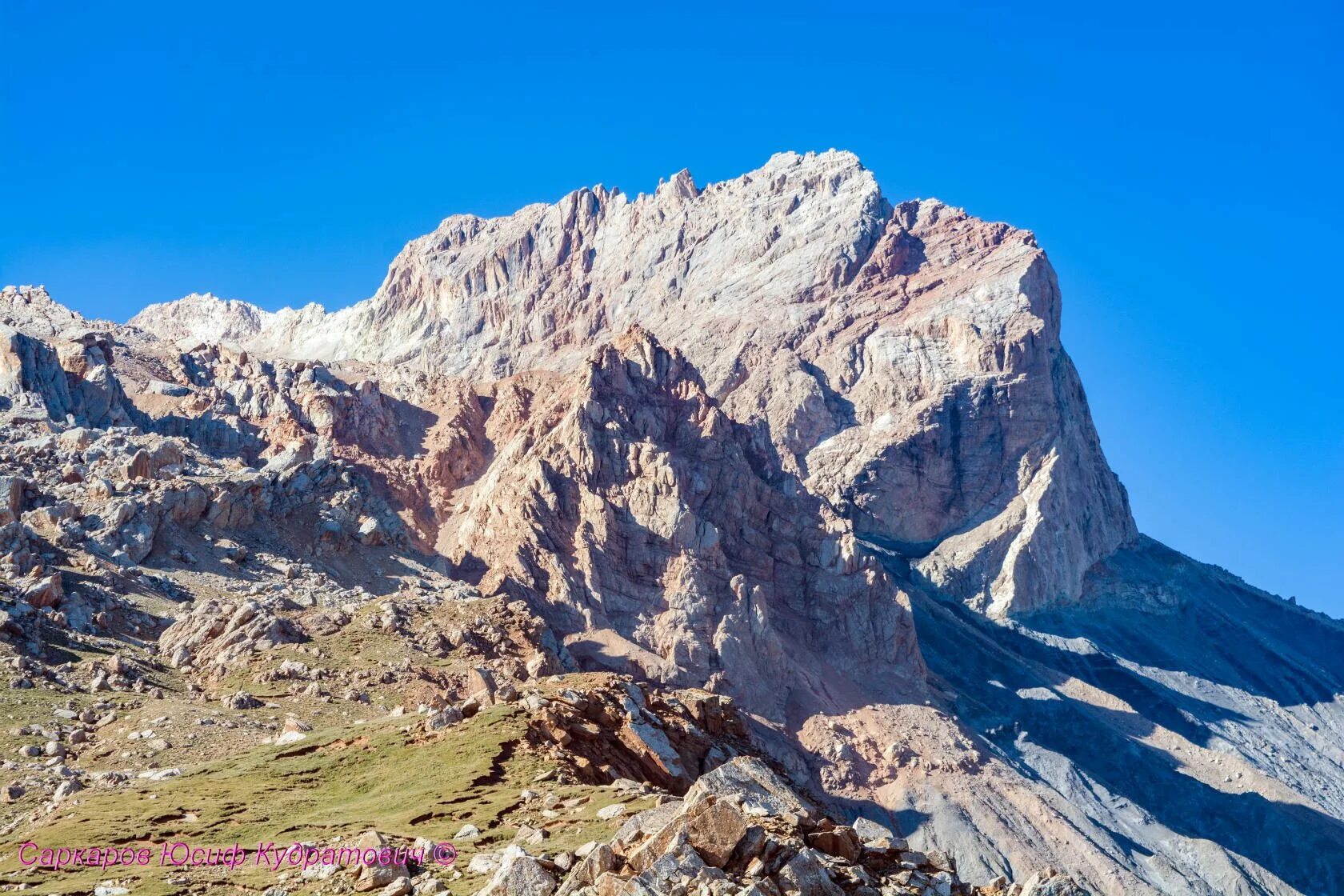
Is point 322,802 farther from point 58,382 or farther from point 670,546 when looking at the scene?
point 58,382

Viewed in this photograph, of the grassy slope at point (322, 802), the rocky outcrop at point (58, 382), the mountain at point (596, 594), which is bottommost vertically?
the grassy slope at point (322, 802)

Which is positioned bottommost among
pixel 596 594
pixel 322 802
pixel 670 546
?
pixel 322 802

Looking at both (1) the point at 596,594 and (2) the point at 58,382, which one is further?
(1) the point at 596,594

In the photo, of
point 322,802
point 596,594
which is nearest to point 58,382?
point 596,594

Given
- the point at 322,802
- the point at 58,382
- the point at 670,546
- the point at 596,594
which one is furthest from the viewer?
the point at 670,546

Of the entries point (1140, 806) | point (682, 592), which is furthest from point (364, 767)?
point (1140, 806)

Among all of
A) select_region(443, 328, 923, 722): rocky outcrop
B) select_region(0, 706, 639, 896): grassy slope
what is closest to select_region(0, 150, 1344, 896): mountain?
select_region(443, 328, 923, 722): rocky outcrop

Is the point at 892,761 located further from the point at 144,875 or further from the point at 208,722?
the point at 144,875

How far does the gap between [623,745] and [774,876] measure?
66.3 ft

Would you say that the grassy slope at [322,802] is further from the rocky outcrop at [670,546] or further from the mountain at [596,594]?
the rocky outcrop at [670,546]

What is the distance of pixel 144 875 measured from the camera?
35844mm

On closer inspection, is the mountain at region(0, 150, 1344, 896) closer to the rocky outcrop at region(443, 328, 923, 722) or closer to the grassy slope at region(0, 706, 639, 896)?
the rocky outcrop at region(443, 328, 923, 722)

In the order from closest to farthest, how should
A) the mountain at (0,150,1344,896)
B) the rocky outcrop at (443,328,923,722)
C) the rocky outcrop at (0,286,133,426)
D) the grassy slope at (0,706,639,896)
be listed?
the grassy slope at (0,706,639,896)
the mountain at (0,150,1344,896)
the rocky outcrop at (0,286,133,426)
the rocky outcrop at (443,328,923,722)

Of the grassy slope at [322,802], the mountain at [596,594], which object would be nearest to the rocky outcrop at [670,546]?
the mountain at [596,594]
